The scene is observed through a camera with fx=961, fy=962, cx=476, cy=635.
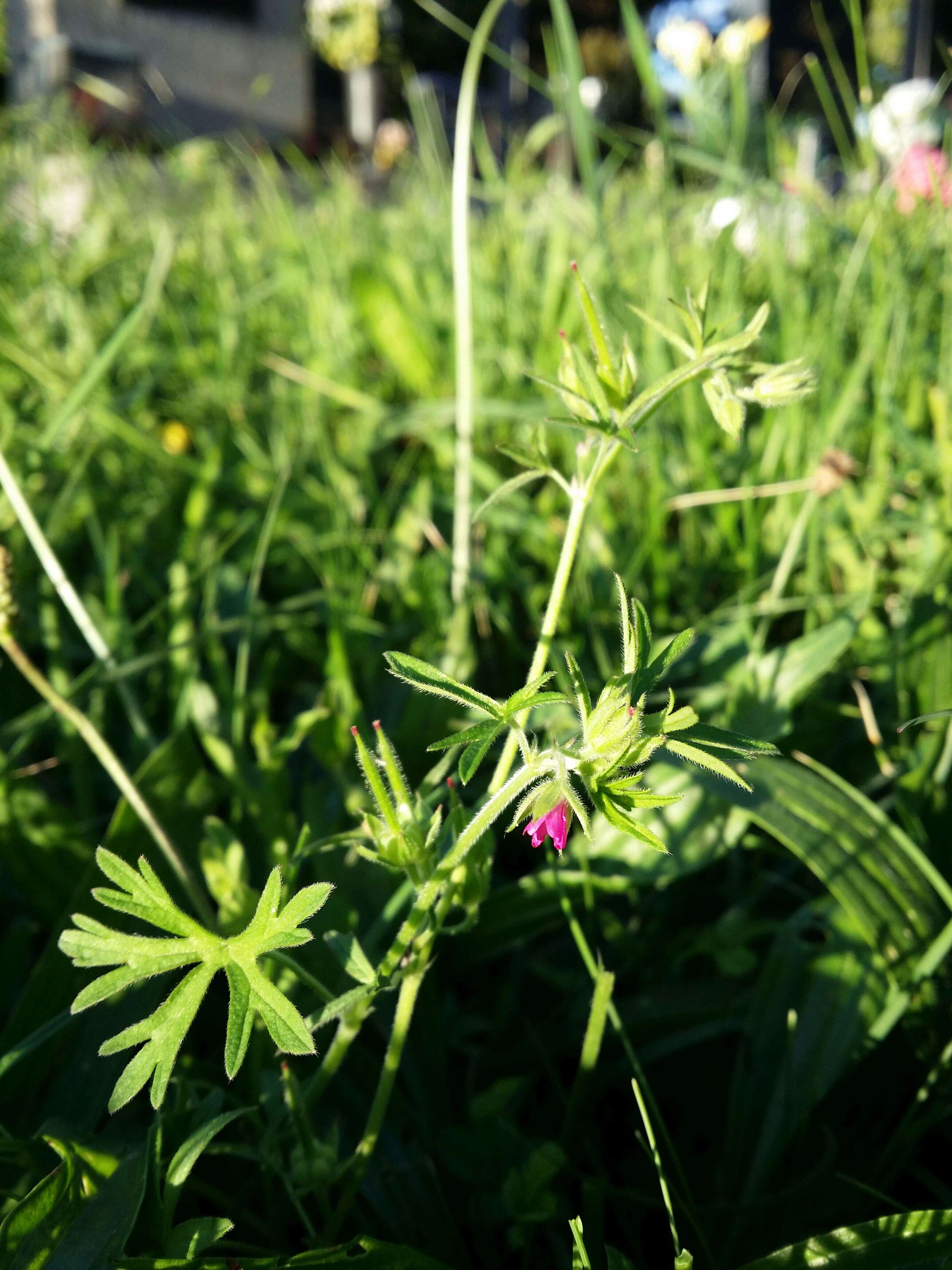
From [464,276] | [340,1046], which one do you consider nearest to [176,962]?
[340,1046]

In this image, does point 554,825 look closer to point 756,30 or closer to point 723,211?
point 723,211

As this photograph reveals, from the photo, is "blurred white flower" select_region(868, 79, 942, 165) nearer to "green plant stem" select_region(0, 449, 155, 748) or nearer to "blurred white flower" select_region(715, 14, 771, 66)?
"blurred white flower" select_region(715, 14, 771, 66)

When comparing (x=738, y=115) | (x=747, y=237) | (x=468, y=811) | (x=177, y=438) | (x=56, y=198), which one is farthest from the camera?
(x=56, y=198)

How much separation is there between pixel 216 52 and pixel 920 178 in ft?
45.6

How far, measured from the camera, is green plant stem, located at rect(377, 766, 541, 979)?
0.35 metres

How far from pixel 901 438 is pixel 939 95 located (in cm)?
41

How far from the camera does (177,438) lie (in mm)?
1264

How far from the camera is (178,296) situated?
1.70m

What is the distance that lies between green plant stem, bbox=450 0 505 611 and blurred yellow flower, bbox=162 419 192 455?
60 cm

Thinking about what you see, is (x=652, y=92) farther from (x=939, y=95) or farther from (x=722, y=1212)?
(x=722, y=1212)

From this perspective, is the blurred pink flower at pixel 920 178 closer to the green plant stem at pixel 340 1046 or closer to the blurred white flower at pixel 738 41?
the blurred white flower at pixel 738 41

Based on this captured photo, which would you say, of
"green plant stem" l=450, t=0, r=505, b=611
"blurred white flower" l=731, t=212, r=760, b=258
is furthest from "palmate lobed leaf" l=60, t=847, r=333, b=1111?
"blurred white flower" l=731, t=212, r=760, b=258

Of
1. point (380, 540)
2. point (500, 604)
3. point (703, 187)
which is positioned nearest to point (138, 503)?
point (380, 540)

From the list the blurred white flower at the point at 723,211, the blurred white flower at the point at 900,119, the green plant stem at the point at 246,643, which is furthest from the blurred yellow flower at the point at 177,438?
the blurred white flower at the point at 900,119
